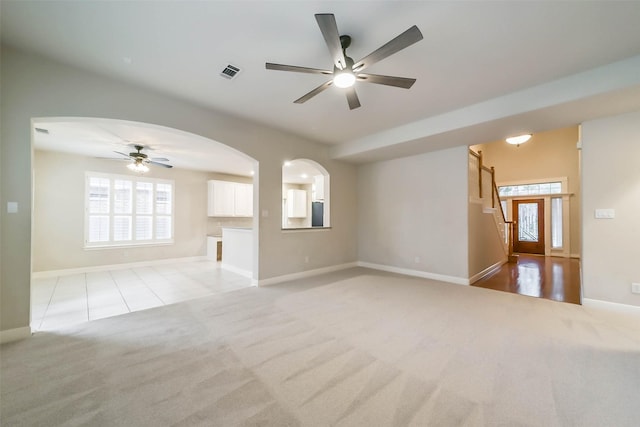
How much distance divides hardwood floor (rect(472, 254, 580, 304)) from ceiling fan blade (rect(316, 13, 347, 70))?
4.48 meters

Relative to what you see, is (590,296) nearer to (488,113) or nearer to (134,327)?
(488,113)

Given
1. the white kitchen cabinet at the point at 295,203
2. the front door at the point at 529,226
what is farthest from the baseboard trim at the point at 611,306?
the white kitchen cabinet at the point at 295,203

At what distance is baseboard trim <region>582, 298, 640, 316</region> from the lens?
302 centimetres

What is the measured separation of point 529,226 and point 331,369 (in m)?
9.78

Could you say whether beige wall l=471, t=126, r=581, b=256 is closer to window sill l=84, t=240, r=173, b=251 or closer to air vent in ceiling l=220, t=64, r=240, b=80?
air vent in ceiling l=220, t=64, r=240, b=80

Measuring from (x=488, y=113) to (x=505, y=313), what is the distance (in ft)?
9.06

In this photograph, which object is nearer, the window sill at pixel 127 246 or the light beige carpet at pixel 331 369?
the light beige carpet at pixel 331 369

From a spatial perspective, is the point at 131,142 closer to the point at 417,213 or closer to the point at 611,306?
the point at 417,213

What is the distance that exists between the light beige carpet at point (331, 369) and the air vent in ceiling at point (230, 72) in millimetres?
2976

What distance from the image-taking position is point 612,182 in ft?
10.4

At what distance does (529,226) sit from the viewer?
8.32 meters

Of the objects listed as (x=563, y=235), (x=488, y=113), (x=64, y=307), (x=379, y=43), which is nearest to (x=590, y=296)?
(x=488, y=113)

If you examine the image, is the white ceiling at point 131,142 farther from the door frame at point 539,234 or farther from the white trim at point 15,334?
the door frame at point 539,234

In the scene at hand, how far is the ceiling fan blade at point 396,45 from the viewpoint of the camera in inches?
65.7
